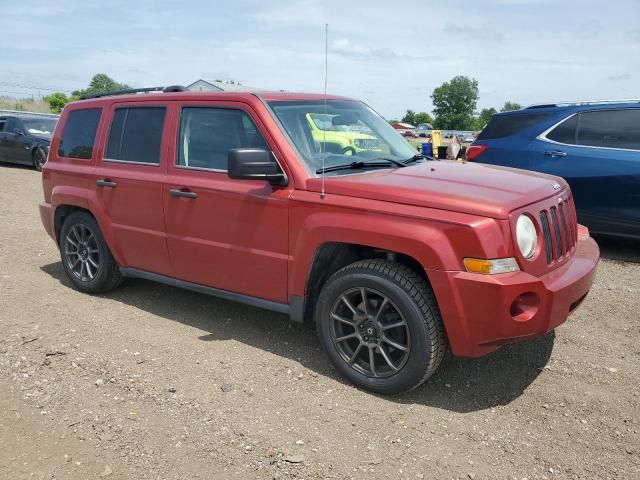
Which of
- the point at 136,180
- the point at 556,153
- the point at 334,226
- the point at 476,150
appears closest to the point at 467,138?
the point at 476,150

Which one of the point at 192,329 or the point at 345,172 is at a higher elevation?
the point at 345,172

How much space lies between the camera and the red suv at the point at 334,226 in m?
3.17

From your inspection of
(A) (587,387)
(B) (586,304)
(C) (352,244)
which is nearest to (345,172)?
(C) (352,244)

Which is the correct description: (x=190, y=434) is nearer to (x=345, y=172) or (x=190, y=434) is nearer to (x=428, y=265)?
(x=428, y=265)

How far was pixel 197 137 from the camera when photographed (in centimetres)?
442

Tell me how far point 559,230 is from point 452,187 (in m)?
0.73

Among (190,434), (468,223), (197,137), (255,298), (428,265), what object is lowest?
(190,434)

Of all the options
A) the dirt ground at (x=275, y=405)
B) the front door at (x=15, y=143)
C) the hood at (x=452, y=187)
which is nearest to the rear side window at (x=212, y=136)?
the hood at (x=452, y=187)

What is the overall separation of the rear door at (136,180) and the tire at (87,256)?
287 millimetres

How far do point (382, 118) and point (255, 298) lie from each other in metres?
1.95

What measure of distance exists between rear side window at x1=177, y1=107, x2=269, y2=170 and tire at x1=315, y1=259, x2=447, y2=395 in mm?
1177

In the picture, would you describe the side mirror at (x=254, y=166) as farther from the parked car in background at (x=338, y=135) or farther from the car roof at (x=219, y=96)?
the car roof at (x=219, y=96)

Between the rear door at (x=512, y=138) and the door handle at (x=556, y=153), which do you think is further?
the rear door at (x=512, y=138)

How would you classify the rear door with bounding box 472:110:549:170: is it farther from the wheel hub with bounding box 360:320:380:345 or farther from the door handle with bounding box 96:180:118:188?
the door handle with bounding box 96:180:118:188
